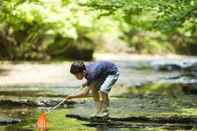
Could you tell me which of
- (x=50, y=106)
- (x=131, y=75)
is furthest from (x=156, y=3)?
(x=131, y=75)

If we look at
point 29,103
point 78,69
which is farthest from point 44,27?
point 78,69

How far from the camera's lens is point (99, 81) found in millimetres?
12500

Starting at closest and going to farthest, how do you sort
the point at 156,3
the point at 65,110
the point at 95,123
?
the point at 95,123, the point at 65,110, the point at 156,3

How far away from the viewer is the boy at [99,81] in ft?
39.4

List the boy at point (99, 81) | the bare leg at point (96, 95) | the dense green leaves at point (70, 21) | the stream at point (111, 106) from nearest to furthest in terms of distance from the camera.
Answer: the stream at point (111, 106), the boy at point (99, 81), the bare leg at point (96, 95), the dense green leaves at point (70, 21)

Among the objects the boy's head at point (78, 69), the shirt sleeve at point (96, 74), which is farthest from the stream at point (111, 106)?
the boy's head at point (78, 69)

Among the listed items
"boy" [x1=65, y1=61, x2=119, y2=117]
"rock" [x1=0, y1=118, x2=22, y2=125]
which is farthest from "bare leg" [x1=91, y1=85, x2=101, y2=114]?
"rock" [x1=0, y1=118, x2=22, y2=125]

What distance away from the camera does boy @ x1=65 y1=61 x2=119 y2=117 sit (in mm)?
12023

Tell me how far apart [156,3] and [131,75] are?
13.0 m

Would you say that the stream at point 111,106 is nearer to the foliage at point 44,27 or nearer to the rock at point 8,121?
the rock at point 8,121

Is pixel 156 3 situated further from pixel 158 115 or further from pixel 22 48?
pixel 22 48

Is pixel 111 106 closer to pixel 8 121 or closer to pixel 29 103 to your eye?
pixel 29 103

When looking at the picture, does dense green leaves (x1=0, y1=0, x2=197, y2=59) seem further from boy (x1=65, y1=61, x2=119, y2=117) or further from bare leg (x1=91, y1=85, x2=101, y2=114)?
bare leg (x1=91, y1=85, x2=101, y2=114)

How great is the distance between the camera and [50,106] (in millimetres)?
14539
